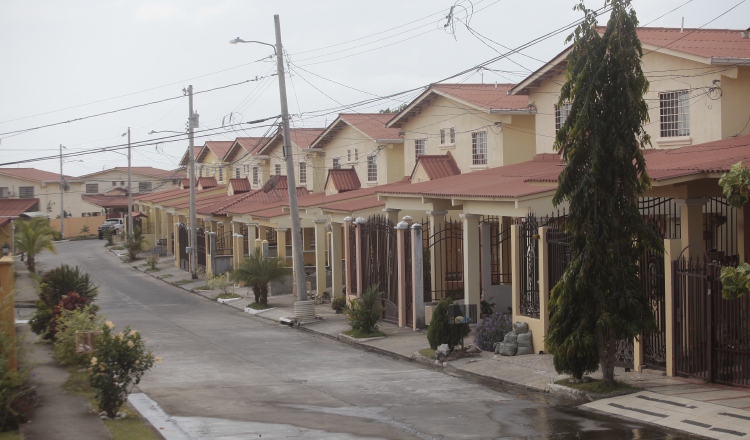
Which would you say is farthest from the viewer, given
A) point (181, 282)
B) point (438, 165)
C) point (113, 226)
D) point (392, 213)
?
point (113, 226)

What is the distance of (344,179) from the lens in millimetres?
37875

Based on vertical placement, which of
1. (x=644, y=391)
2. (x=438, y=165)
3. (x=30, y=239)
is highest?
(x=438, y=165)

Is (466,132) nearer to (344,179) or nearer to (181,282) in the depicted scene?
(344,179)

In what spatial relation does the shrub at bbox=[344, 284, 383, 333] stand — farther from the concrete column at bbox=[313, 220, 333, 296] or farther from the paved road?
the concrete column at bbox=[313, 220, 333, 296]

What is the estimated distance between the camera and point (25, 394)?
39.2 ft

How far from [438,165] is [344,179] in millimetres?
7226

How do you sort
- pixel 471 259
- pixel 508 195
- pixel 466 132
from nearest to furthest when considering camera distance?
pixel 508 195 → pixel 471 259 → pixel 466 132

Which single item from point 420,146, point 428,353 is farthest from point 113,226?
point 428,353

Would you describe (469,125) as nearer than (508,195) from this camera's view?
No

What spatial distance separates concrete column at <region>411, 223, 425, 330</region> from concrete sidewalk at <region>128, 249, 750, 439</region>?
468 mm

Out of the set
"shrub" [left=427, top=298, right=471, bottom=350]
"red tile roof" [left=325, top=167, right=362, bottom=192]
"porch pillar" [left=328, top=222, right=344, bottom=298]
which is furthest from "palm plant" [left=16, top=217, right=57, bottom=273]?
"shrub" [left=427, top=298, right=471, bottom=350]

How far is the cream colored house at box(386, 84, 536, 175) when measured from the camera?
96.6 feet

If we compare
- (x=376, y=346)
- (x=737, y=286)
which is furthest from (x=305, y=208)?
(x=737, y=286)

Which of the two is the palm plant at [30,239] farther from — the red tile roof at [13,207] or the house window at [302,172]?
the house window at [302,172]
